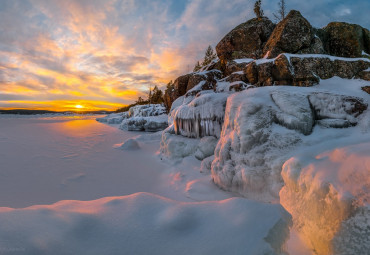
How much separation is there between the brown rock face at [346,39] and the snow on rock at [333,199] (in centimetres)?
1239

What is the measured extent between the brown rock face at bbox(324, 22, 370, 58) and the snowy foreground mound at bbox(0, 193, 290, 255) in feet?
45.9

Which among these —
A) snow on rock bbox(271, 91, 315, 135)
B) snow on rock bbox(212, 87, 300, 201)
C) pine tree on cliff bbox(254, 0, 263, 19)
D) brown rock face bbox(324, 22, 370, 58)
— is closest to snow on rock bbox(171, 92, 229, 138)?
snow on rock bbox(212, 87, 300, 201)

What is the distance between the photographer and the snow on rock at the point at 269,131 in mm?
3530

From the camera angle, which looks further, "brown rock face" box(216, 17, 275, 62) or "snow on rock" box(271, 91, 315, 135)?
"brown rock face" box(216, 17, 275, 62)

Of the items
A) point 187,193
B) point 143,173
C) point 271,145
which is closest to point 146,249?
point 187,193

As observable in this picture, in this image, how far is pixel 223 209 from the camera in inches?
73.7

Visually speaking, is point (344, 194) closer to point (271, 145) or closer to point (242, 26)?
point (271, 145)

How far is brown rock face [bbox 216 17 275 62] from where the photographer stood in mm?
14047

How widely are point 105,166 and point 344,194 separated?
651cm

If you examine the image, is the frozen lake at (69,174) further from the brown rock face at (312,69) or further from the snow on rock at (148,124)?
the snow on rock at (148,124)

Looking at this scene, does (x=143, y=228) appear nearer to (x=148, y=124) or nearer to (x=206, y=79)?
(x=206, y=79)

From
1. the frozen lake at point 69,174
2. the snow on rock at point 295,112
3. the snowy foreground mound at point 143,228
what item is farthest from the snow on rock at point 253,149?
the frozen lake at point 69,174

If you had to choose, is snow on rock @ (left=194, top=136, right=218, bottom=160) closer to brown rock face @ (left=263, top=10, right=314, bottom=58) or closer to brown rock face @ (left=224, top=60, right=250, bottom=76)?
brown rock face @ (left=263, top=10, right=314, bottom=58)

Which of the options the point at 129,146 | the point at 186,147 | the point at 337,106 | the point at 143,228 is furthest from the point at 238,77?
the point at 143,228
